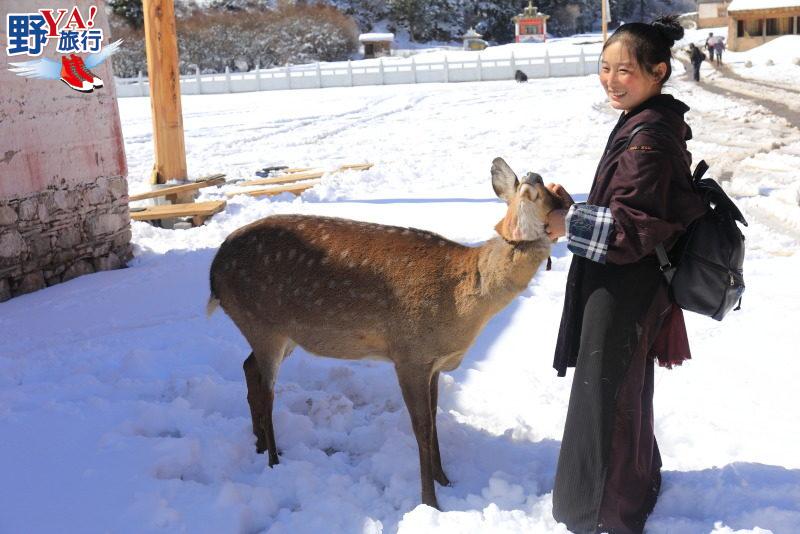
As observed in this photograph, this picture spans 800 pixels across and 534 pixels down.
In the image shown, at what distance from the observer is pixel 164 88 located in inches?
418

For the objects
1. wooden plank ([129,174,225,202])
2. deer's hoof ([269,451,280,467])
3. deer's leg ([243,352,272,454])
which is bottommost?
deer's hoof ([269,451,280,467])

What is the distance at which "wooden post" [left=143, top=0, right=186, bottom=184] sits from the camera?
33.8 feet

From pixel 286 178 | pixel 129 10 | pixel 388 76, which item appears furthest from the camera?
pixel 129 10

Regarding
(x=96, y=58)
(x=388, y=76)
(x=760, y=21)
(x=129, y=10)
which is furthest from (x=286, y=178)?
(x=760, y=21)

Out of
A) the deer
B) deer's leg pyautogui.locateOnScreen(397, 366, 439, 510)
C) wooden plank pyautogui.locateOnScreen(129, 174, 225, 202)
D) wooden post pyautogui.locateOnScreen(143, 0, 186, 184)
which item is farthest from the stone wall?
deer's leg pyautogui.locateOnScreen(397, 366, 439, 510)

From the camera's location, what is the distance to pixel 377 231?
12.7 ft

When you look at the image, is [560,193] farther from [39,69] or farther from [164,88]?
[164,88]

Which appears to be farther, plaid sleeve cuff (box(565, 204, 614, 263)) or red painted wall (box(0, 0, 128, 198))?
red painted wall (box(0, 0, 128, 198))

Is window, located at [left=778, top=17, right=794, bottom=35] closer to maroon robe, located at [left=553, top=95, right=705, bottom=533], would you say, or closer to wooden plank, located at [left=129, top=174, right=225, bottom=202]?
wooden plank, located at [left=129, top=174, right=225, bottom=202]

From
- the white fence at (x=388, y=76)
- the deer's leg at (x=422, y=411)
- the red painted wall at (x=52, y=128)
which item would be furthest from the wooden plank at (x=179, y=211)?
the white fence at (x=388, y=76)

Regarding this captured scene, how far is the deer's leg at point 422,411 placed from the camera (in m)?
3.59

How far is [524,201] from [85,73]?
591 centimetres

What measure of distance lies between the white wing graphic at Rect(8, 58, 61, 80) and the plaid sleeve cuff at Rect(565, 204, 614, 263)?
221 inches

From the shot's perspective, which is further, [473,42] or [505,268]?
[473,42]
